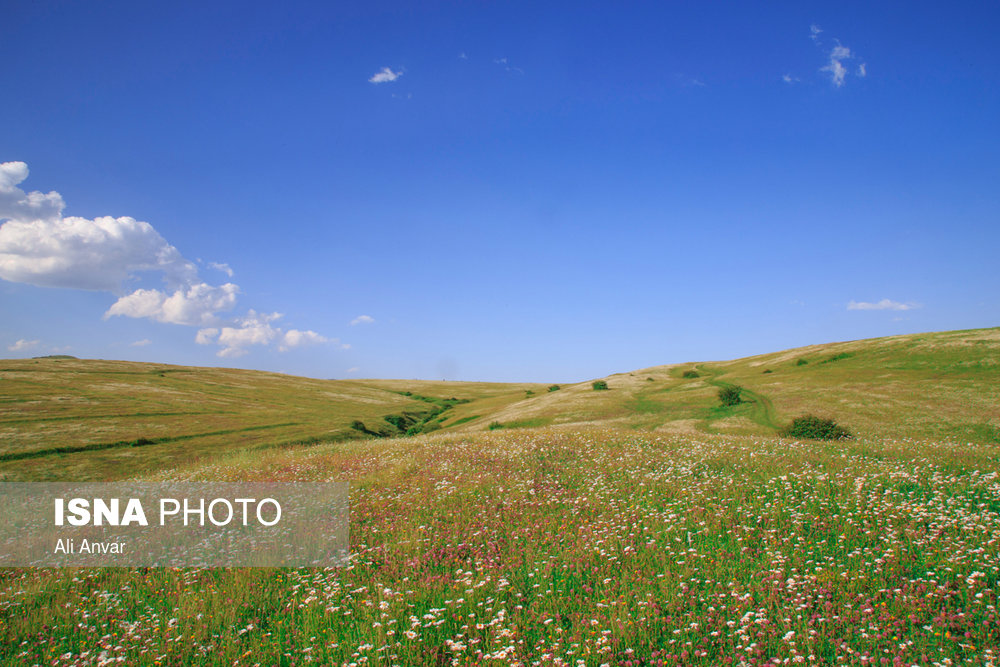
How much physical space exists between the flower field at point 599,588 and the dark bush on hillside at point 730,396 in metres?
47.5

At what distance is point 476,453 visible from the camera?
2127 centimetres

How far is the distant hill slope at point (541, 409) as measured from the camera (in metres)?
46.3

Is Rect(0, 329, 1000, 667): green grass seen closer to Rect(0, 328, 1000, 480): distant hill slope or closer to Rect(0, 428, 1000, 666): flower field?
Rect(0, 428, 1000, 666): flower field

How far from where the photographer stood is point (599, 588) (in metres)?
8.37

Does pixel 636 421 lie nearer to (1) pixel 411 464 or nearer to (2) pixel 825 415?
(2) pixel 825 415

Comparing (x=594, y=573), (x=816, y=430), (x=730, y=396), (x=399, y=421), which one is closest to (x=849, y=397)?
(x=730, y=396)

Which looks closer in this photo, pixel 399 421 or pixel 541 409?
pixel 541 409

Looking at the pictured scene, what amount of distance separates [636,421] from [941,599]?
49.9m

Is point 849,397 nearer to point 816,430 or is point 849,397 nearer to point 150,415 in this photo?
point 816,430

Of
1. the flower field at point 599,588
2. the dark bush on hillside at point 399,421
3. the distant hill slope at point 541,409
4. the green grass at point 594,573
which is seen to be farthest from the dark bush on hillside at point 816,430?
the dark bush on hillside at point 399,421

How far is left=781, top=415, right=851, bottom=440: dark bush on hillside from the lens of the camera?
39.8 metres

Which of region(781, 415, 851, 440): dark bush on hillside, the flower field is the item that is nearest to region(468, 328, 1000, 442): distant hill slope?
region(781, 415, 851, 440): dark bush on hillside

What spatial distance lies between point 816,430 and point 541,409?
121ft

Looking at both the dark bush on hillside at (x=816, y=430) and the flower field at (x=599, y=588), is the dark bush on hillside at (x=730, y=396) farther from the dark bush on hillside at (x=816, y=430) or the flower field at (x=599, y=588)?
the flower field at (x=599, y=588)
